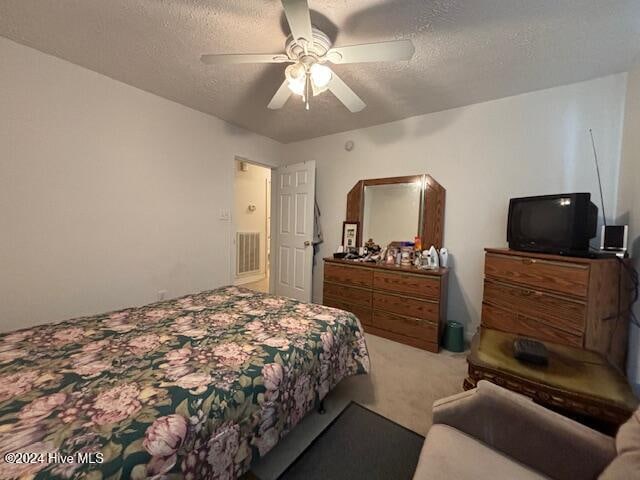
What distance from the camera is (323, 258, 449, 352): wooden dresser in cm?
240

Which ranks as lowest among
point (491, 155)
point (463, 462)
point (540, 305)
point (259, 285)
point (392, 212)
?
point (259, 285)

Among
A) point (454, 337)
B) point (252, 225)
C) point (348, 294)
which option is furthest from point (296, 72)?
point (252, 225)

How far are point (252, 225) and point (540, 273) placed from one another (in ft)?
13.5

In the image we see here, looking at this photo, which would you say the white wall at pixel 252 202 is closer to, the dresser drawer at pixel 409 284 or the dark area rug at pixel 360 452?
the dresser drawer at pixel 409 284

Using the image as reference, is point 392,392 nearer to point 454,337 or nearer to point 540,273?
point 454,337

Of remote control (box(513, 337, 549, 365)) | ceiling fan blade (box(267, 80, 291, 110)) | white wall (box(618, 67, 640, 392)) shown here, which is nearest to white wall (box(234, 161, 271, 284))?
ceiling fan blade (box(267, 80, 291, 110))

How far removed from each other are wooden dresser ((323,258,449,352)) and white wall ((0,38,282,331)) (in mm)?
1634

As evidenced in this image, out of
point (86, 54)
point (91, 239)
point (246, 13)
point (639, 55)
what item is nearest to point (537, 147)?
point (639, 55)

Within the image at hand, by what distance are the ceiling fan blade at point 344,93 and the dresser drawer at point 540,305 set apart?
1.76m

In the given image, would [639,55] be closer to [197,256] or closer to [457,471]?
[457,471]

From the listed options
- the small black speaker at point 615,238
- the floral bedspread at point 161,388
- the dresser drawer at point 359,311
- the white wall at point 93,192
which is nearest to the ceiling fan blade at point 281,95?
the white wall at point 93,192

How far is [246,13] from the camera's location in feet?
4.80

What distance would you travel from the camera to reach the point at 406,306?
8.31 feet

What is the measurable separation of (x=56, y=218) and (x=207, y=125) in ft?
5.41
